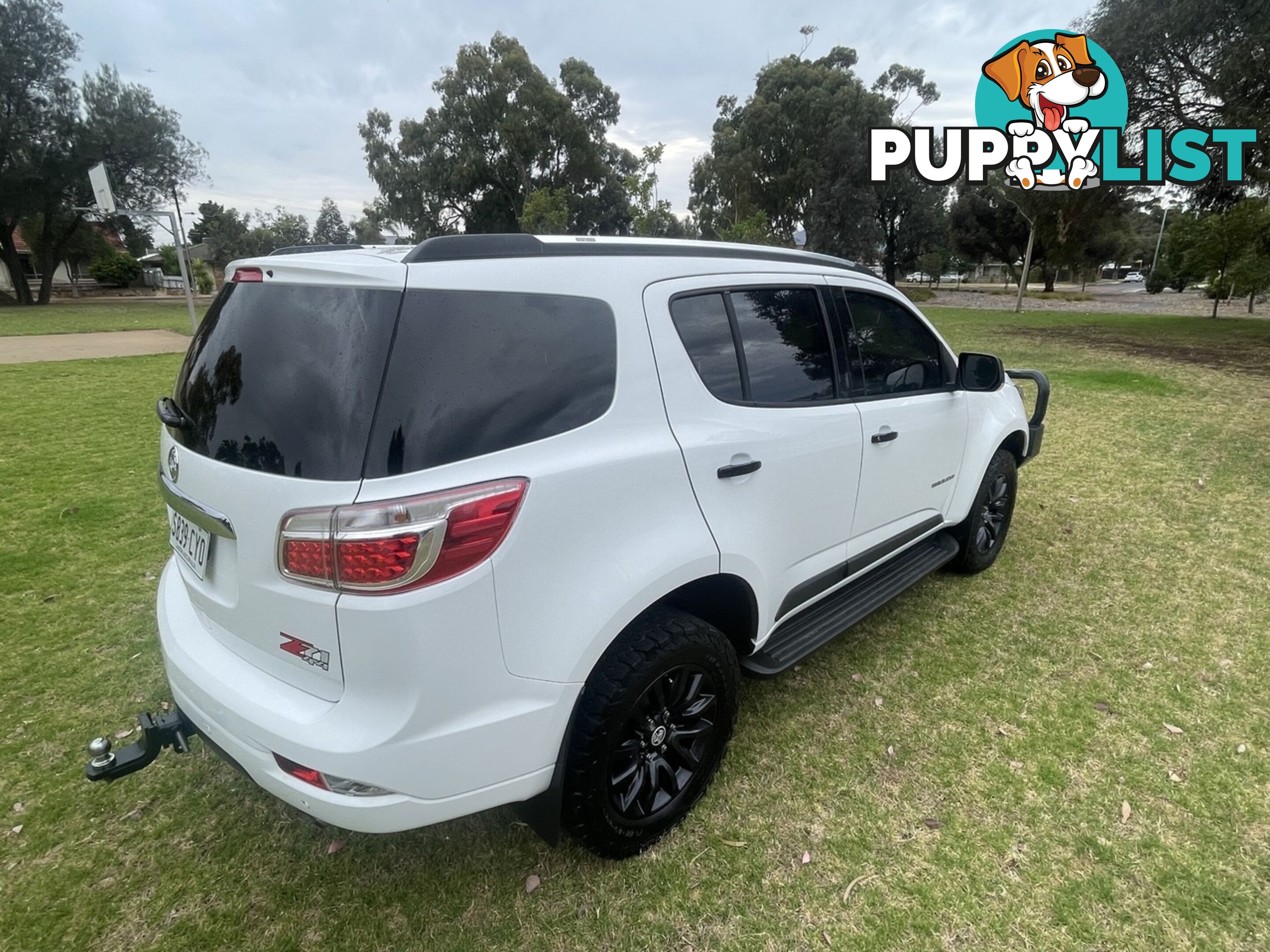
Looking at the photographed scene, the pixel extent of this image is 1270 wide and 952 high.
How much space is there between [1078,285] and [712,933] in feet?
233

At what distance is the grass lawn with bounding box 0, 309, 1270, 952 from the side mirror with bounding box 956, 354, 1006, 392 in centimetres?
119

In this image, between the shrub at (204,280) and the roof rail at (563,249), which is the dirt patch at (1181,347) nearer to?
the roof rail at (563,249)

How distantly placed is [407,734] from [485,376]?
838 millimetres

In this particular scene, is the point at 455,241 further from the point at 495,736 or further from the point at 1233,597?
the point at 1233,597

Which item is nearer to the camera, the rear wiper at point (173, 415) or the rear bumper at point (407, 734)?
the rear bumper at point (407, 734)

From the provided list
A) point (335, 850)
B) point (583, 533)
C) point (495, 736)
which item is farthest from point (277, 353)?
point (335, 850)

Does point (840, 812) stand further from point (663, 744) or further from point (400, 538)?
point (400, 538)

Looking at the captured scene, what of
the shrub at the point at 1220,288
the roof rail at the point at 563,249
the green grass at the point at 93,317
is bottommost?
the roof rail at the point at 563,249

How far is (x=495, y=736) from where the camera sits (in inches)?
62.5

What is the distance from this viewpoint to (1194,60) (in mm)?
14633

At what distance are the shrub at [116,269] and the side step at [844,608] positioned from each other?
6031 centimetres

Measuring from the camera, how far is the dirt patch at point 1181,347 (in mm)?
11875

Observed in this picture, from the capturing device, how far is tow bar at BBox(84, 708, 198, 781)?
1.83 meters

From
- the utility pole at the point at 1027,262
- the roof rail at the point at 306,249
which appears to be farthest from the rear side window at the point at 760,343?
the utility pole at the point at 1027,262
